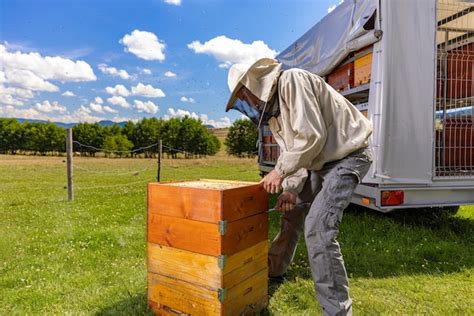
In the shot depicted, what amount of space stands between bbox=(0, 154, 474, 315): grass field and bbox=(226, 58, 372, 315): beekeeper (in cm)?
75

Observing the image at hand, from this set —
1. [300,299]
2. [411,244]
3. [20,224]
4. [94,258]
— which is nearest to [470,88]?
[411,244]

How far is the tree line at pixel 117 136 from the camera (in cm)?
6806

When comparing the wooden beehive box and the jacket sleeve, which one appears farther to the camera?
the wooden beehive box

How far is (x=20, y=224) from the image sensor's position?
6.36 meters

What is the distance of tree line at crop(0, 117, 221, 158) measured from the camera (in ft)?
223

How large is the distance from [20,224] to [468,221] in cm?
795

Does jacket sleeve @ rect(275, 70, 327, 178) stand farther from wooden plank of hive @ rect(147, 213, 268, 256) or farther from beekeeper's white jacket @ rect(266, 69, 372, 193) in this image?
wooden plank of hive @ rect(147, 213, 268, 256)

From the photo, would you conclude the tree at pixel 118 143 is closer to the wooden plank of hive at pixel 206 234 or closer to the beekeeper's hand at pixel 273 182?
the wooden plank of hive at pixel 206 234

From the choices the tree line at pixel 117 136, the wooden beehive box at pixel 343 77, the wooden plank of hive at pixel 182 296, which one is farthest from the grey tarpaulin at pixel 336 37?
the tree line at pixel 117 136

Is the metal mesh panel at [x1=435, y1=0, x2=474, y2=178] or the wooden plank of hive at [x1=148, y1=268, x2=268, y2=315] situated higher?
the metal mesh panel at [x1=435, y1=0, x2=474, y2=178]

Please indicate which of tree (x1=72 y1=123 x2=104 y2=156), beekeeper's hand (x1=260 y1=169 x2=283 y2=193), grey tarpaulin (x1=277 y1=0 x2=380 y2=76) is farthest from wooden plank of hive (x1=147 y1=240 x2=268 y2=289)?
tree (x1=72 y1=123 x2=104 y2=156)

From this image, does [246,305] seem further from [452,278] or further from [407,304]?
[452,278]

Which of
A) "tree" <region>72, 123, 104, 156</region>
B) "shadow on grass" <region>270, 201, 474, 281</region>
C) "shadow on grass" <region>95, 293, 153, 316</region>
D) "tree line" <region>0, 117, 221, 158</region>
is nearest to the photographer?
"shadow on grass" <region>95, 293, 153, 316</region>

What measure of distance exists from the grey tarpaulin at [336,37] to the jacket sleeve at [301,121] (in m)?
2.02
